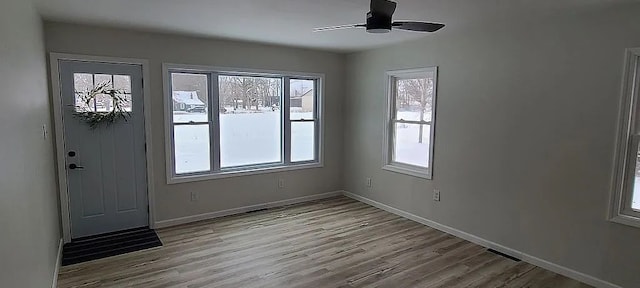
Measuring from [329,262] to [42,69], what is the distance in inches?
128

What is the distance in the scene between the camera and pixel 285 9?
3199 millimetres

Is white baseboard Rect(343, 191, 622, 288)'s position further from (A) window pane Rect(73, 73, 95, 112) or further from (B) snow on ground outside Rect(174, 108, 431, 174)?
(A) window pane Rect(73, 73, 95, 112)

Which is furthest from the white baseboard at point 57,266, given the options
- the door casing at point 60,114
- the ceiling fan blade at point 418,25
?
the ceiling fan blade at point 418,25

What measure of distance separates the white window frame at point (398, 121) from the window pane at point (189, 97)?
99.8 inches

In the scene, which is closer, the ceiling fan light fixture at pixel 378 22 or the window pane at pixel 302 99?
the ceiling fan light fixture at pixel 378 22

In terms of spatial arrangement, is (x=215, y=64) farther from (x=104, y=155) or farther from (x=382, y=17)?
(x=382, y=17)

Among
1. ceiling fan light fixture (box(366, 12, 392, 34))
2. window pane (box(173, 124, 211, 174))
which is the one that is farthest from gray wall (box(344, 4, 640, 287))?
window pane (box(173, 124, 211, 174))

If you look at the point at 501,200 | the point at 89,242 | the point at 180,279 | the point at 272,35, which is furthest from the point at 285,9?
the point at 89,242

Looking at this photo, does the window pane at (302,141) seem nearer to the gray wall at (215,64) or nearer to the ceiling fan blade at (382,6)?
the gray wall at (215,64)

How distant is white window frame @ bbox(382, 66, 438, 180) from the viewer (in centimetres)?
457

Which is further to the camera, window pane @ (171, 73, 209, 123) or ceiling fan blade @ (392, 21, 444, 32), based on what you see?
window pane @ (171, 73, 209, 123)

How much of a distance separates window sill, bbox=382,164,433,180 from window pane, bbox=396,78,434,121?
697mm

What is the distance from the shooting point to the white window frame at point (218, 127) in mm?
4492

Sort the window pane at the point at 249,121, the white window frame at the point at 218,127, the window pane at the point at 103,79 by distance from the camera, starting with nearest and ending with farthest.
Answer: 1. the window pane at the point at 103,79
2. the white window frame at the point at 218,127
3. the window pane at the point at 249,121
